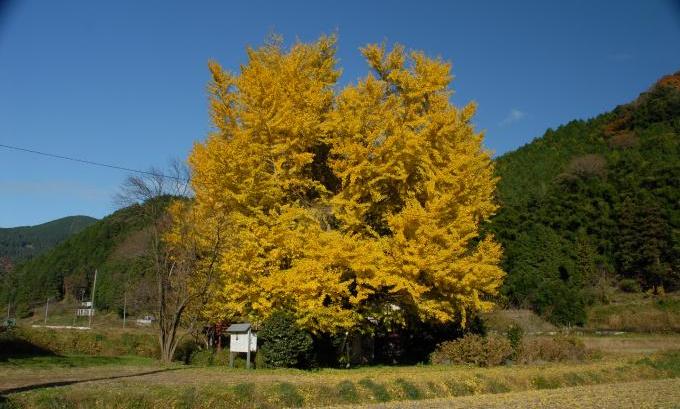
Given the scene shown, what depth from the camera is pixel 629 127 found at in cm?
6128

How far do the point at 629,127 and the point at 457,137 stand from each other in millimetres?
49737

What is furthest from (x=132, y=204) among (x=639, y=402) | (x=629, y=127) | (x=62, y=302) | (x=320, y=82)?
(x=62, y=302)

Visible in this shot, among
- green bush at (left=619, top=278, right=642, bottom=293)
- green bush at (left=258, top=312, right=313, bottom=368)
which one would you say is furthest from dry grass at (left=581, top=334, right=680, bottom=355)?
green bush at (left=619, top=278, right=642, bottom=293)

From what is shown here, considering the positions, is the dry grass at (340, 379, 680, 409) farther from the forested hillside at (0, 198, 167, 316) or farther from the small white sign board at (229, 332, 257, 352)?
the forested hillside at (0, 198, 167, 316)

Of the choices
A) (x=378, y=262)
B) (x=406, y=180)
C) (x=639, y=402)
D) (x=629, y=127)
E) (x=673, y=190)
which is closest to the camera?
(x=639, y=402)

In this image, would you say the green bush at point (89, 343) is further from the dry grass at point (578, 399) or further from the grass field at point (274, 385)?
the dry grass at point (578, 399)

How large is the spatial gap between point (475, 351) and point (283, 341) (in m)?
6.36

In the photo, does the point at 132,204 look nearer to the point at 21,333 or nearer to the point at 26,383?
the point at 21,333

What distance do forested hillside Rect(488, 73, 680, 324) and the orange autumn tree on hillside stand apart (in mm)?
20950

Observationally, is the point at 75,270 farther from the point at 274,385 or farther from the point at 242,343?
the point at 274,385

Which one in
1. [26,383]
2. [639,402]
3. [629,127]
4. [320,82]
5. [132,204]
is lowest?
[639,402]

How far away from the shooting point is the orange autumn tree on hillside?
1678cm

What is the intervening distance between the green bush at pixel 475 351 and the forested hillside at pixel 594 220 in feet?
61.7

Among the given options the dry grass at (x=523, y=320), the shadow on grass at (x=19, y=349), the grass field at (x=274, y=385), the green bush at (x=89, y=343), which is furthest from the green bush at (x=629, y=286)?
the shadow on grass at (x=19, y=349)
